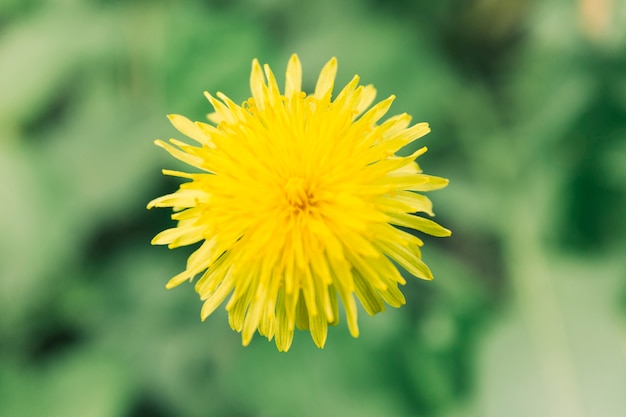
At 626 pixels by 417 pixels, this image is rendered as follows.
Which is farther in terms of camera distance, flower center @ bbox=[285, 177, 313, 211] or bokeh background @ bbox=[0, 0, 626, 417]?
bokeh background @ bbox=[0, 0, 626, 417]

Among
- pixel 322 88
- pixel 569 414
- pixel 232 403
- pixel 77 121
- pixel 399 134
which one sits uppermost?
pixel 77 121

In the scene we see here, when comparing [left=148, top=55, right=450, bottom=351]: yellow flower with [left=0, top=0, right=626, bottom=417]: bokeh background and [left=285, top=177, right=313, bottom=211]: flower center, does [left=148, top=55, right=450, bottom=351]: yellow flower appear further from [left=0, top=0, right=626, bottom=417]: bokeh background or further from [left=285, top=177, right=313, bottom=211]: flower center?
[left=0, top=0, right=626, bottom=417]: bokeh background

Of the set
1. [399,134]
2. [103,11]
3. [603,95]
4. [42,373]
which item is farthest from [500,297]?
[103,11]

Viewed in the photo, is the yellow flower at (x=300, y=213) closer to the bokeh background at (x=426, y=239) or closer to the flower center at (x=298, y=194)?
the flower center at (x=298, y=194)

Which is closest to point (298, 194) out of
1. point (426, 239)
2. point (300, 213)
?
point (300, 213)

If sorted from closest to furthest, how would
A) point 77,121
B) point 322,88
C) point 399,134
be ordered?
point 399,134 < point 322,88 < point 77,121

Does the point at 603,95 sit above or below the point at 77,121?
below

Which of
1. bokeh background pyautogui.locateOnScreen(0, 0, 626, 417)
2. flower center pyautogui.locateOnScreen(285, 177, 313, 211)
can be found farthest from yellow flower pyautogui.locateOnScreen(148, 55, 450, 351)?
bokeh background pyautogui.locateOnScreen(0, 0, 626, 417)

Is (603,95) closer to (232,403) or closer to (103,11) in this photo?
(232,403)

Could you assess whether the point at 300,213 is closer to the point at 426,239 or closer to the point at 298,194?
the point at 298,194
